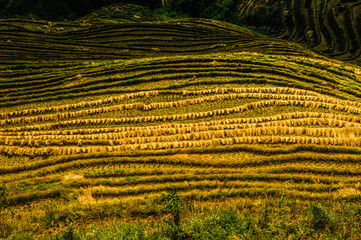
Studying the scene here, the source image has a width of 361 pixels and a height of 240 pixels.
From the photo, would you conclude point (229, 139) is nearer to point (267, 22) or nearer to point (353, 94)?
point (353, 94)

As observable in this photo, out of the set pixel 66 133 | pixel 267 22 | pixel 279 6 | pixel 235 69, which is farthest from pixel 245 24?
pixel 66 133

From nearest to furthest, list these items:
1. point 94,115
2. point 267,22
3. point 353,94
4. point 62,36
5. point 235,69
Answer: point 94,115, point 353,94, point 235,69, point 62,36, point 267,22

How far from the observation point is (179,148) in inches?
487

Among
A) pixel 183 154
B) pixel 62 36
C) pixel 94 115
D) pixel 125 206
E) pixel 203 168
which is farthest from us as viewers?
pixel 62 36

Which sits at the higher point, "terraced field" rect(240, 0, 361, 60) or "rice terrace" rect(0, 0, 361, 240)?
"terraced field" rect(240, 0, 361, 60)

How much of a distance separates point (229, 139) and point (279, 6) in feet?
187

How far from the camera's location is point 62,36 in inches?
1219

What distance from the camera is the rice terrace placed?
28.1 ft

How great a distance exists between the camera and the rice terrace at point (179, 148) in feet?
28.1

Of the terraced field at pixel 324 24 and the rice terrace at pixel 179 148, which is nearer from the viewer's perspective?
the rice terrace at pixel 179 148

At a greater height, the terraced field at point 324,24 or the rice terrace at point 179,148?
the terraced field at point 324,24

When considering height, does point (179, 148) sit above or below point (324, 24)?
below

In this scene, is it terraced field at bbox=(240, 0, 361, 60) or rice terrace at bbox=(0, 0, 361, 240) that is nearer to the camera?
rice terrace at bbox=(0, 0, 361, 240)

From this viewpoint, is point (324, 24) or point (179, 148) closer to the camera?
point (179, 148)
